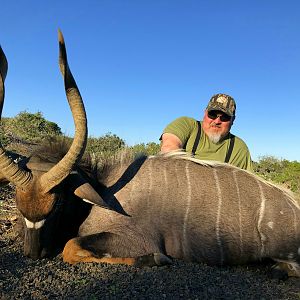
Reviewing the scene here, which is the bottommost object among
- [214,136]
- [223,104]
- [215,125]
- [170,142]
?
[170,142]

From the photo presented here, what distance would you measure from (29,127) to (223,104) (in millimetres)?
9525

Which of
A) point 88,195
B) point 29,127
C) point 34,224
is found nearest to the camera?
point 34,224

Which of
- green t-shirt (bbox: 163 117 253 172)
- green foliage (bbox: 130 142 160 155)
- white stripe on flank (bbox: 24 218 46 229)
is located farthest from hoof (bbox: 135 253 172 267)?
green foliage (bbox: 130 142 160 155)

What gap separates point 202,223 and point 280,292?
100cm

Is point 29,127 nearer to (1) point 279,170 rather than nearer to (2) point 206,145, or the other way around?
(1) point 279,170

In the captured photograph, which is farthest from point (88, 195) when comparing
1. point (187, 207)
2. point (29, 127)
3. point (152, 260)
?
point (29, 127)

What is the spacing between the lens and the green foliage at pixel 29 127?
1247 cm

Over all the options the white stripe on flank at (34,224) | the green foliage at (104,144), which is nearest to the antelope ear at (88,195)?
the white stripe on flank at (34,224)

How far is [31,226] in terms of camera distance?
3.94m

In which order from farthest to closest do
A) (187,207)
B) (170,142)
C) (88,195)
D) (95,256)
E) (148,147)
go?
(148,147) < (170,142) < (187,207) < (88,195) < (95,256)

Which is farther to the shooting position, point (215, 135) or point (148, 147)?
point (148, 147)

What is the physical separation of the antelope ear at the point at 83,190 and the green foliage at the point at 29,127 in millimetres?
7310

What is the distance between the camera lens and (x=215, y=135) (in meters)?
5.90

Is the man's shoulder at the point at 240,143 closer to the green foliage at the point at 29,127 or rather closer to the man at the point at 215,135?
the man at the point at 215,135
